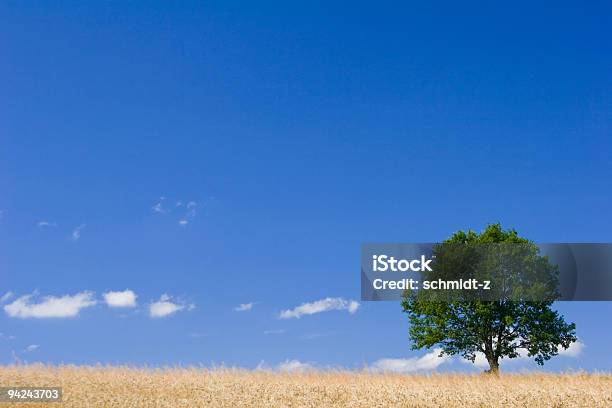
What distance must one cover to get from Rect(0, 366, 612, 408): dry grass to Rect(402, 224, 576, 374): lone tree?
1115 cm

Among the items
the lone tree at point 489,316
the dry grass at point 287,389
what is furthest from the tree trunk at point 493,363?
the dry grass at point 287,389

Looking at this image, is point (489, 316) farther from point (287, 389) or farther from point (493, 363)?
point (287, 389)

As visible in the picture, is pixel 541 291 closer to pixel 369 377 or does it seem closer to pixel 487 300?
pixel 487 300

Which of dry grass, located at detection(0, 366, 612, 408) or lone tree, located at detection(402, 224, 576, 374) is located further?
lone tree, located at detection(402, 224, 576, 374)

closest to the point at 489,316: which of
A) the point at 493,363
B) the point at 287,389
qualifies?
the point at 493,363

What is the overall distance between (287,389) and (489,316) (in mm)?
19648

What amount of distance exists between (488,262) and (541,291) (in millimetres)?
3549

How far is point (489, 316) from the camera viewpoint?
139 feet

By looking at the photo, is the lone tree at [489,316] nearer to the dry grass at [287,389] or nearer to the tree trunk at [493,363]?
the tree trunk at [493,363]

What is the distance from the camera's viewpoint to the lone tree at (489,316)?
138 ft

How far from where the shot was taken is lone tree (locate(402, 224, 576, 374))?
42.2 meters

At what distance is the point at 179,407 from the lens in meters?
23.6

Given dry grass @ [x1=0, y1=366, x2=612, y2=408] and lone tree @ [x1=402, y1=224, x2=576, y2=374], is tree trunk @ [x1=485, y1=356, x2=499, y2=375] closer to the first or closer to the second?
lone tree @ [x1=402, y1=224, x2=576, y2=374]

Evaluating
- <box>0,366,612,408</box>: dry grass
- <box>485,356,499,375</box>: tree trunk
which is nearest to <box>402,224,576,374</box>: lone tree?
<box>485,356,499,375</box>: tree trunk
